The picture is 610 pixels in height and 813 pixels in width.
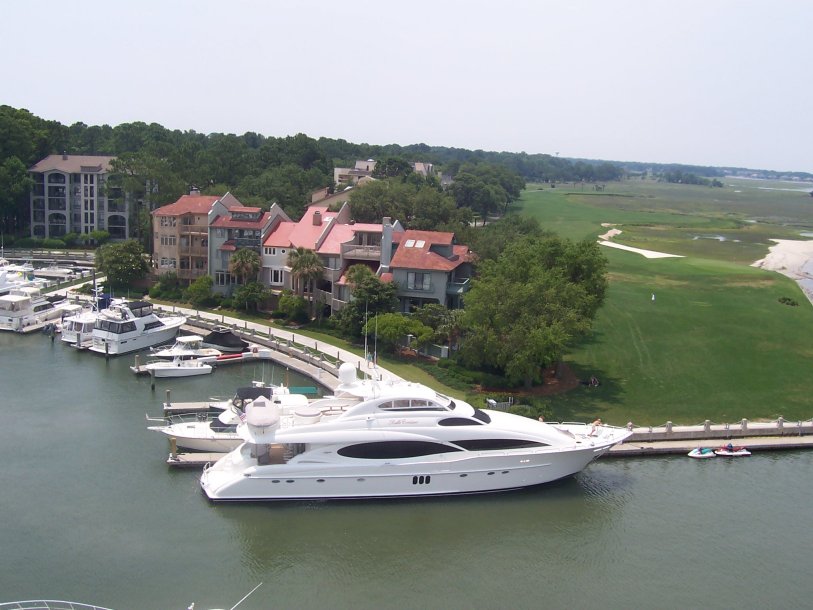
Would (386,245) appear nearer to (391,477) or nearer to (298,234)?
(298,234)

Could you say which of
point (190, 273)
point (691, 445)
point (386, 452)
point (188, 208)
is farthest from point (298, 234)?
point (691, 445)

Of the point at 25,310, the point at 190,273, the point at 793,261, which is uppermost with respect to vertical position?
the point at 793,261

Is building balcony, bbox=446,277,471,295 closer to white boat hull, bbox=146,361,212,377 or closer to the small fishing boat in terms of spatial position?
white boat hull, bbox=146,361,212,377

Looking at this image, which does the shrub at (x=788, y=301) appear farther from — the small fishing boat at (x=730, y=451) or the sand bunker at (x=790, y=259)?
the small fishing boat at (x=730, y=451)

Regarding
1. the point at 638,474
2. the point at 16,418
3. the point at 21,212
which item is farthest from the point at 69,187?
the point at 638,474

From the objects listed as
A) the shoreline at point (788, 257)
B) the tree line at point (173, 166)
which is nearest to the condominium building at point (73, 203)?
the tree line at point (173, 166)

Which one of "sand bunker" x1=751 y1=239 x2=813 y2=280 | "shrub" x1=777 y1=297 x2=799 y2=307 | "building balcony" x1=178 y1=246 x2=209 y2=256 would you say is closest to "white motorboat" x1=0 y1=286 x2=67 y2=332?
"building balcony" x1=178 y1=246 x2=209 y2=256
